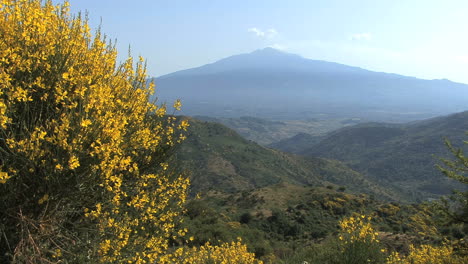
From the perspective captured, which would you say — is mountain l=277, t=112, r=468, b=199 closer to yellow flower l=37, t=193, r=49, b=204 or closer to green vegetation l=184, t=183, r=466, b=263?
green vegetation l=184, t=183, r=466, b=263

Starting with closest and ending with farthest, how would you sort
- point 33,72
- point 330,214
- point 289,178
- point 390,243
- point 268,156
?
point 33,72
point 390,243
point 330,214
point 289,178
point 268,156

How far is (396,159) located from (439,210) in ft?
505

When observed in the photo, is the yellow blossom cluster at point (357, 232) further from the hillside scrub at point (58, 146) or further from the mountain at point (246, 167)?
the mountain at point (246, 167)

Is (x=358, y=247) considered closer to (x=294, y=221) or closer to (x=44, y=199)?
(x=44, y=199)

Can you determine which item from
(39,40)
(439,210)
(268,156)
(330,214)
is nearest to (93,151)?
(39,40)

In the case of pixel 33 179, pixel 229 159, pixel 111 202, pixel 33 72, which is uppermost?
pixel 33 72

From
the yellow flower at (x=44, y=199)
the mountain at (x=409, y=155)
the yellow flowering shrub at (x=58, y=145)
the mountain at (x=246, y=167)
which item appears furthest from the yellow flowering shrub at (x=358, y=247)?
the mountain at (x=409, y=155)

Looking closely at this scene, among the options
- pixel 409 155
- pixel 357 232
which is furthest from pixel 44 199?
pixel 409 155

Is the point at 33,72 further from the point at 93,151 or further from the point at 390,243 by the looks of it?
the point at 390,243

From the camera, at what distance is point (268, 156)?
101188 mm

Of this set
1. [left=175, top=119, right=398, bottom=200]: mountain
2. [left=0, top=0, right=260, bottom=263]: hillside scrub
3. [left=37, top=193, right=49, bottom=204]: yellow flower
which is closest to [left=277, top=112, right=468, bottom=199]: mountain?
[left=175, top=119, right=398, bottom=200]: mountain

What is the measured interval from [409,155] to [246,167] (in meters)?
99.6

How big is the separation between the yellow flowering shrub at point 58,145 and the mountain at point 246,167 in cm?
5775

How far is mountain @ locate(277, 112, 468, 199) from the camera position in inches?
4513
